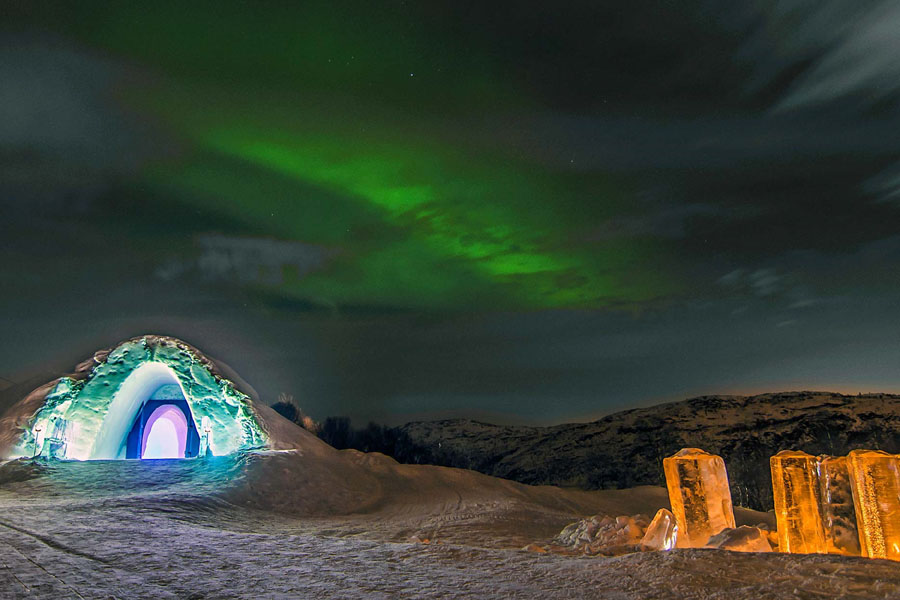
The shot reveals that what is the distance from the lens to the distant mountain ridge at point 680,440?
37.8 m

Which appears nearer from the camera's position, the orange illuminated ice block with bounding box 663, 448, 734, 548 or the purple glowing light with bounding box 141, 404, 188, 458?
the orange illuminated ice block with bounding box 663, 448, 734, 548

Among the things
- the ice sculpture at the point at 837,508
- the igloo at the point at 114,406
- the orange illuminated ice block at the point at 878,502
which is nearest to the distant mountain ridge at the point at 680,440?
the igloo at the point at 114,406

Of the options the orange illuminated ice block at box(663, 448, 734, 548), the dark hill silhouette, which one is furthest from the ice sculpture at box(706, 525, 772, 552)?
the dark hill silhouette

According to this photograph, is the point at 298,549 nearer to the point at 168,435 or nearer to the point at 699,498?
the point at 699,498

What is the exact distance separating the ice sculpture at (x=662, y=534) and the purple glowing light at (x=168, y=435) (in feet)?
53.3

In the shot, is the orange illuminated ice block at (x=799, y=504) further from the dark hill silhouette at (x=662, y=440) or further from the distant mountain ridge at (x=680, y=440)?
the distant mountain ridge at (x=680, y=440)

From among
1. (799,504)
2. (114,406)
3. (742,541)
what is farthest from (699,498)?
(114,406)

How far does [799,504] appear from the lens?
604cm

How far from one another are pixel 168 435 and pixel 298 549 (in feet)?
48.4

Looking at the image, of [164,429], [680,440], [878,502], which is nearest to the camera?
[878,502]

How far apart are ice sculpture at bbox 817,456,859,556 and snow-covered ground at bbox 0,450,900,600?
60.2 inches

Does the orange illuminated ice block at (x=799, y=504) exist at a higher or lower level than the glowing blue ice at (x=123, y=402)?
lower

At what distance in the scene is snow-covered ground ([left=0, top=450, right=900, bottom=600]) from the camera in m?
4.39

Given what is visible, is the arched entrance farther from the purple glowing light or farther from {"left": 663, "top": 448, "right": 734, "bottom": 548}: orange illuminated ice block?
{"left": 663, "top": 448, "right": 734, "bottom": 548}: orange illuminated ice block
